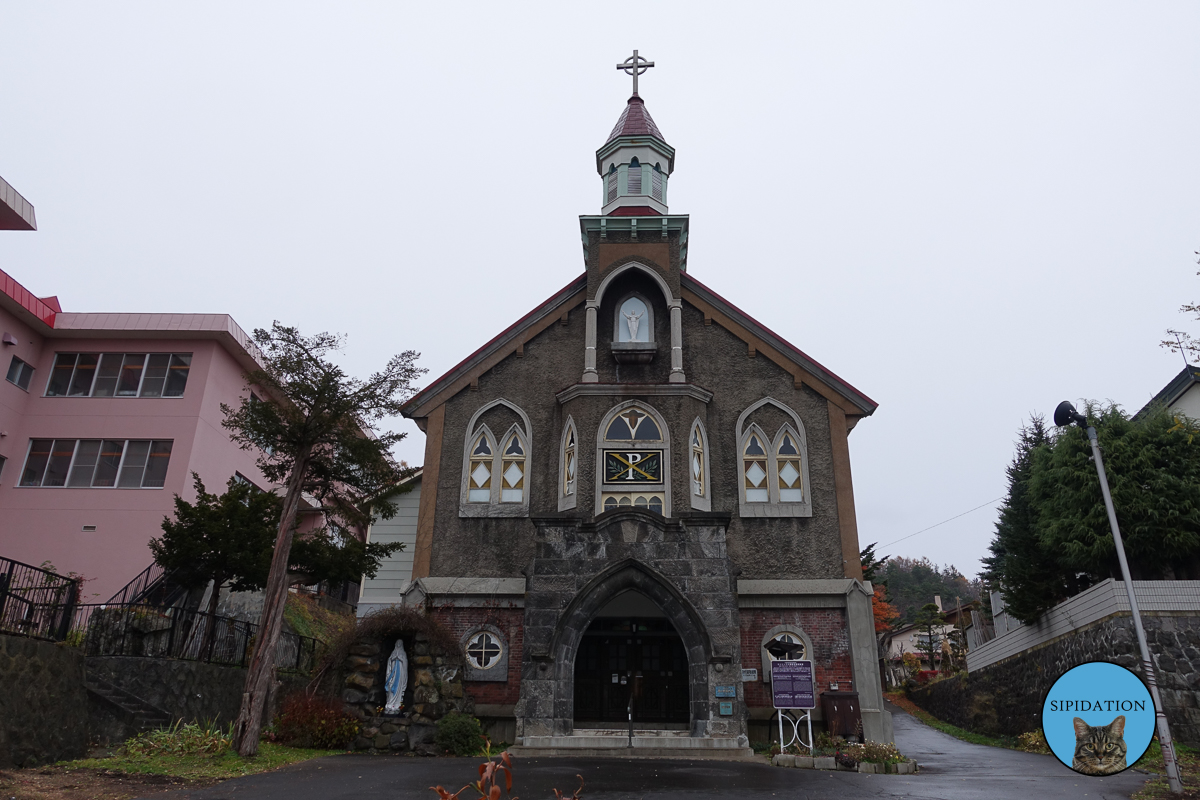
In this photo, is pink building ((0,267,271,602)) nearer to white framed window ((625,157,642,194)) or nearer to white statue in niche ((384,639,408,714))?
white statue in niche ((384,639,408,714))

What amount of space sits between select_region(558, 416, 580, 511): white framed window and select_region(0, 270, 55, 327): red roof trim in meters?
Answer: 18.5

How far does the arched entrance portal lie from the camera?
19.1 metres

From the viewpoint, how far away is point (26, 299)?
26328 mm

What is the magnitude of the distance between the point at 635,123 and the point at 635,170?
2066 millimetres

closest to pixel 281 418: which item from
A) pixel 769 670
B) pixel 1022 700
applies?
pixel 769 670

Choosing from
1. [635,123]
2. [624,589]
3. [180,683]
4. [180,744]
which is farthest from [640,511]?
[635,123]

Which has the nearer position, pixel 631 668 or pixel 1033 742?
pixel 631 668

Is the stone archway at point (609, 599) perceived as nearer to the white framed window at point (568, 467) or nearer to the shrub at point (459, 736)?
the shrub at point (459, 736)

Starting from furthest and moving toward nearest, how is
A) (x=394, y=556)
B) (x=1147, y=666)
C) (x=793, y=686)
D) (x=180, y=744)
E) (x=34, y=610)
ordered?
(x=394, y=556), (x=793, y=686), (x=34, y=610), (x=180, y=744), (x=1147, y=666)

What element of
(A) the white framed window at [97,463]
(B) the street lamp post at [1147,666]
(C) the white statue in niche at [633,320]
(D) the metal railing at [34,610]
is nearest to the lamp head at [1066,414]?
(B) the street lamp post at [1147,666]

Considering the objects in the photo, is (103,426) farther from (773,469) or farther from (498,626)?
(773,469)

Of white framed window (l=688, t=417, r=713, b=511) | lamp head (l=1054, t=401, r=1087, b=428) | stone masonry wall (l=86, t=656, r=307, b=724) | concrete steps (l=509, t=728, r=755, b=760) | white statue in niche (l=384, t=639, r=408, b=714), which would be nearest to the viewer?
lamp head (l=1054, t=401, r=1087, b=428)

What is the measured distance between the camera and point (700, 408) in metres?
20.7

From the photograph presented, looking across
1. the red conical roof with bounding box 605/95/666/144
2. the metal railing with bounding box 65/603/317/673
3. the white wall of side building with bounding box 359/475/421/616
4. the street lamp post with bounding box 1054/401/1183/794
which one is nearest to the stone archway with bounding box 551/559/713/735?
the metal railing with bounding box 65/603/317/673
